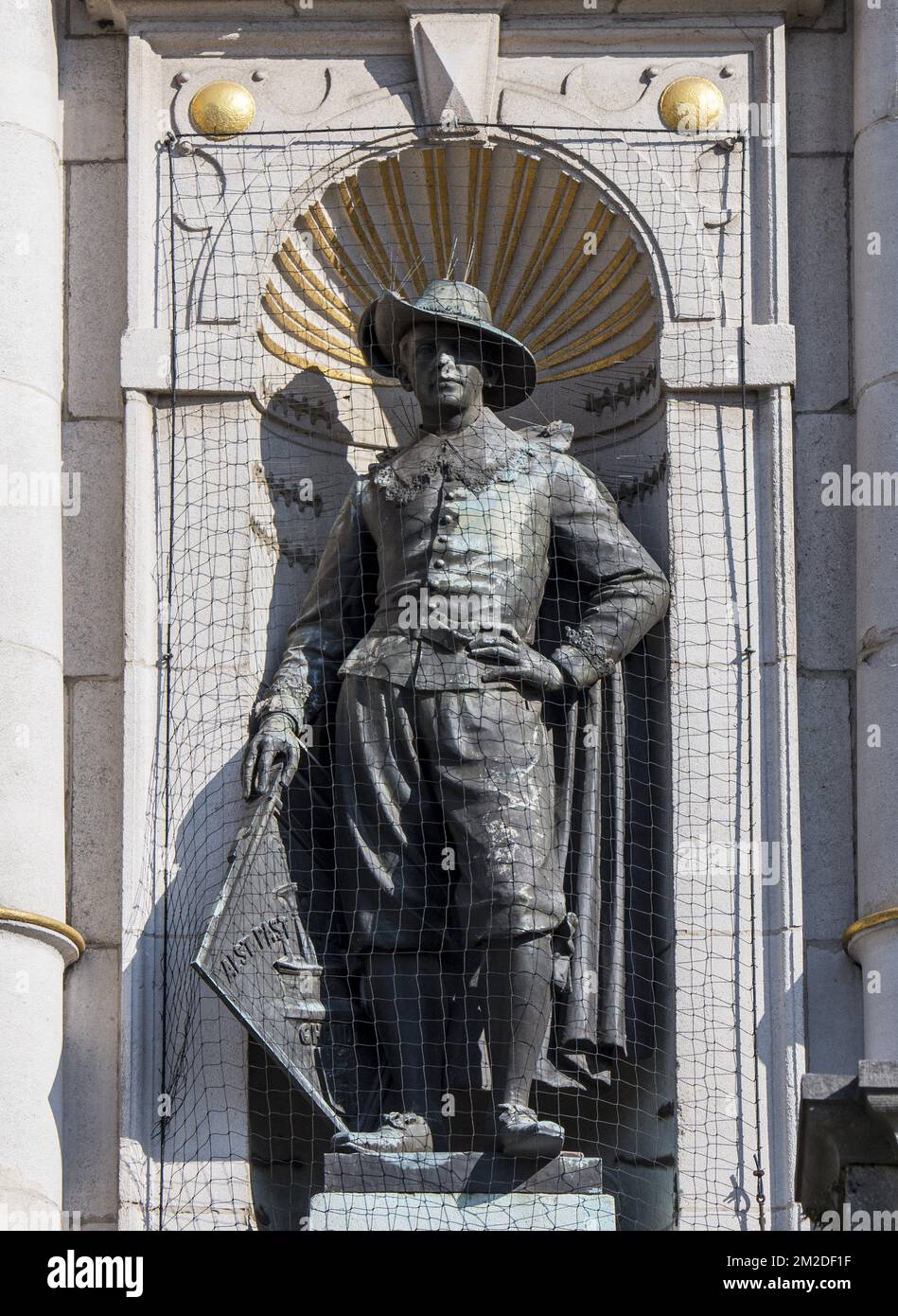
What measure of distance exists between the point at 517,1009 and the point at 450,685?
1006mm

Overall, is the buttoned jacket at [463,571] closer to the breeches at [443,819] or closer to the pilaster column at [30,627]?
the breeches at [443,819]

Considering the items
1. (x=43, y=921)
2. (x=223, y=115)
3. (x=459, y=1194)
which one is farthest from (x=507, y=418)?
(x=459, y=1194)

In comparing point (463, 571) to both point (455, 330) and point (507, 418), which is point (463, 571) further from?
point (507, 418)

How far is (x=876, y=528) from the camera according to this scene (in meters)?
10.3

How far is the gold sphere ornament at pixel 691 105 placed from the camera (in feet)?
35.7

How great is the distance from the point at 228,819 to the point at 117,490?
45.5 inches

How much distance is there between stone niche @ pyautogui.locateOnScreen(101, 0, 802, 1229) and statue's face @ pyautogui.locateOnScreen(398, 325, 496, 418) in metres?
0.53

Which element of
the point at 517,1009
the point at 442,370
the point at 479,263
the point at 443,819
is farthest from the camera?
the point at 479,263

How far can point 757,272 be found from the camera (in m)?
10.7

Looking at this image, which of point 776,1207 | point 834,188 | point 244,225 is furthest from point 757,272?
point 776,1207

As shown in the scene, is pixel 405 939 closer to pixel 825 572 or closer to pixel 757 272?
pixel 825 572

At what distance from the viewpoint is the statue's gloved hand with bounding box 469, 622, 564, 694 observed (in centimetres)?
1008

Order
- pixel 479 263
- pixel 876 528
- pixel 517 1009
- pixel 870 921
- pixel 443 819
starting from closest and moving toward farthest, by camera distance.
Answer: pixel 517 1009 < pixel 870 921 < pixel 443 819 < pixel 876 528 < pixel 479 263

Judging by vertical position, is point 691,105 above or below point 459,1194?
above
